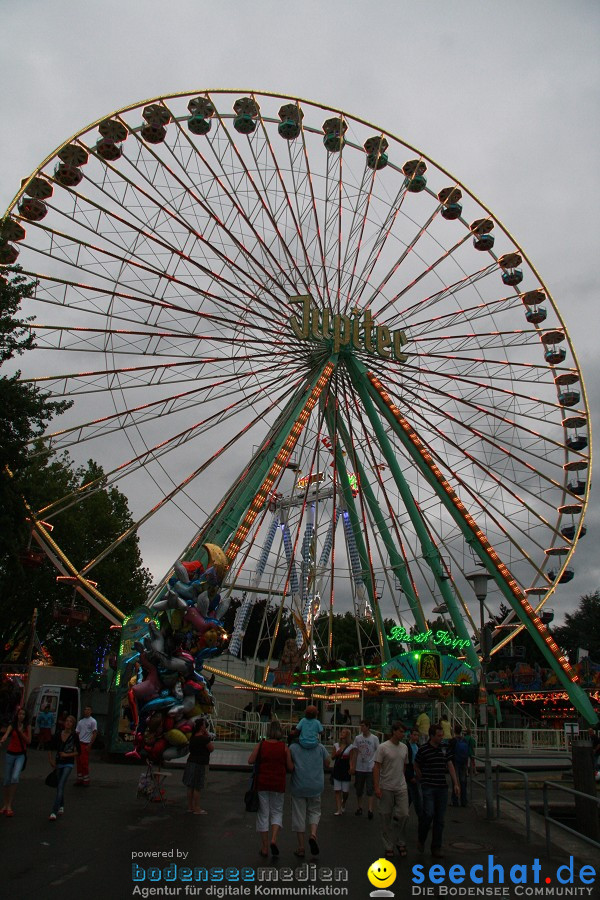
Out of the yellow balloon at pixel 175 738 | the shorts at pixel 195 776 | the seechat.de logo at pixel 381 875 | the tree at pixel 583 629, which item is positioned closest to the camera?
the seechat.de logo at pixel 381 875

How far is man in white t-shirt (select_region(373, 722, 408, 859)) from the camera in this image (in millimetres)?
7867

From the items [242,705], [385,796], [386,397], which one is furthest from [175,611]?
[242,705]

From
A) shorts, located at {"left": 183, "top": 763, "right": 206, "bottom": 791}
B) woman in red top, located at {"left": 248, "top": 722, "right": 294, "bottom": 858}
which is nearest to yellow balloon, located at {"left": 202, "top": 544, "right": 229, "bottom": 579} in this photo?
shorts, located at {"left": 183, "top": 763, "right": 206, "bottom": 791}

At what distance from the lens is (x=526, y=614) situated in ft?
70.9

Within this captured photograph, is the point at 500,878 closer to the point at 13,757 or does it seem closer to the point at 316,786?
the point at 316,786

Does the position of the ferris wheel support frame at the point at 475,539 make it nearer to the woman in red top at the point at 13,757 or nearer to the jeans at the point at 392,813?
the jeans at the point at 392,813

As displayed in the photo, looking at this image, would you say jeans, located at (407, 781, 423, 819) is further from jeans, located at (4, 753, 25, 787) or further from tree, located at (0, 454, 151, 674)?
tree, located at (0, 454, 151, 674)

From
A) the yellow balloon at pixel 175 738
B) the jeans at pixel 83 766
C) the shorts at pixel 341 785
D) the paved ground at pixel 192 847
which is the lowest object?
the paved ground at pixel 192 847

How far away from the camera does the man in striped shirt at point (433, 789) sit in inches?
308

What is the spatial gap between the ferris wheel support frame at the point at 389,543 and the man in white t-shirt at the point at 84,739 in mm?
13131

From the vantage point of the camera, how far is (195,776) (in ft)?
33.1

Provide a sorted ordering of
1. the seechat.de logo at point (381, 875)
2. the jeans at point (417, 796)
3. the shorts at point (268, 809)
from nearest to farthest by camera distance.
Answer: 1. the seechat.de logo at point (381, 875)
2. the shorts at point (268, 809)
3. the jeans at point (417, 796)

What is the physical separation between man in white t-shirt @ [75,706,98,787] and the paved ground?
54 centimetres

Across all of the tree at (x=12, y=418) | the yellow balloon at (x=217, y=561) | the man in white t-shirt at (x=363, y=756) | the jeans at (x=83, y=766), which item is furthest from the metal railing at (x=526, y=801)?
the tree at (x=12, y=418)
